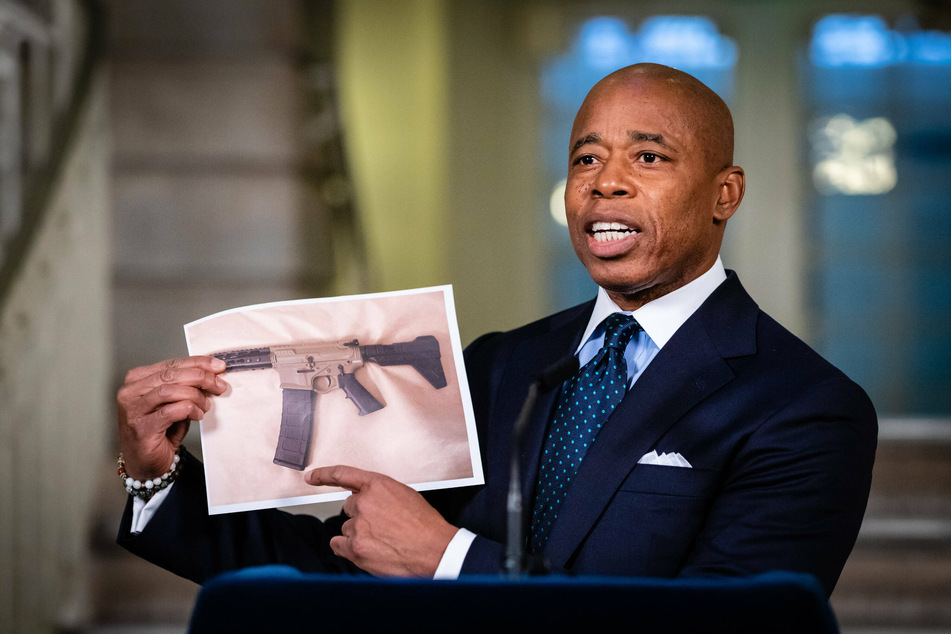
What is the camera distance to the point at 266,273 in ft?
9.18

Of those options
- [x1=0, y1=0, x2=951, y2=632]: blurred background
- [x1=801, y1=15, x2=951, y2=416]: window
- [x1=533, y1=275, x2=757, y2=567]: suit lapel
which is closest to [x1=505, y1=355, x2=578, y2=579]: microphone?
[x1=533, y1=275, x2=757, y2=567]: suit lapel

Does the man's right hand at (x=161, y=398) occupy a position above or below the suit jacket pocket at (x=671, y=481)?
→ above

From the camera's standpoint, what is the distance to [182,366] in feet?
3.42

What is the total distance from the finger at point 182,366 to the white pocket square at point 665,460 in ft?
1.76

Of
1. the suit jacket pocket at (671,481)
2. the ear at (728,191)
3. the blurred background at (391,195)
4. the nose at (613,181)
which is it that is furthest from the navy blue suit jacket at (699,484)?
the blurred background at (391,195)

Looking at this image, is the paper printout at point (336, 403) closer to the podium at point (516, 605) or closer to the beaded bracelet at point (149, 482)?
the beaded bracelet at point (149, 482)

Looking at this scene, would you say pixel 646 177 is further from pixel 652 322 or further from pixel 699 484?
pixel 699 484

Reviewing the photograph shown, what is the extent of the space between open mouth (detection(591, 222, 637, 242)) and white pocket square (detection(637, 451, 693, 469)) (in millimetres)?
280

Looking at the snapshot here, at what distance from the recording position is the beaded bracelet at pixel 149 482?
109 cm

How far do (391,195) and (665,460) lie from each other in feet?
12.0

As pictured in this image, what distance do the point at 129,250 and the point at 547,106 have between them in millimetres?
2890

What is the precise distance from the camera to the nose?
1094 millimetres

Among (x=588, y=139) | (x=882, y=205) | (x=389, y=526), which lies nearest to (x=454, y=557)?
(x=389, y=526)

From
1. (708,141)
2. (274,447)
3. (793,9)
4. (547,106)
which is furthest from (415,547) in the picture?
(793,9)
